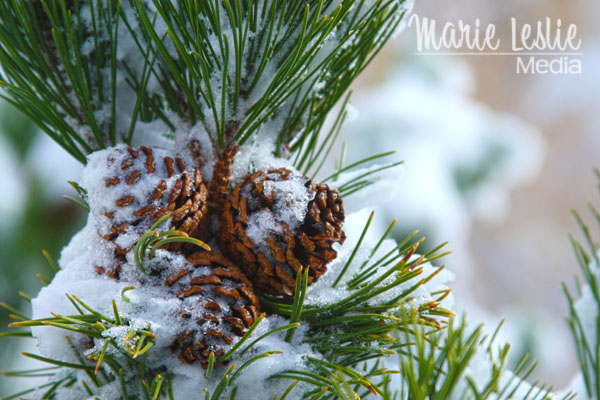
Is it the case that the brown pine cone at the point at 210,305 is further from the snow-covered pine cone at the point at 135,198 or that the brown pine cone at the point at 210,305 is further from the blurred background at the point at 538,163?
the blurred background at the point at 538,163

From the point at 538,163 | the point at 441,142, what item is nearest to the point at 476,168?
the point at 441,142

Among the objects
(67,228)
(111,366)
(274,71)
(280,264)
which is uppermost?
(274,71)

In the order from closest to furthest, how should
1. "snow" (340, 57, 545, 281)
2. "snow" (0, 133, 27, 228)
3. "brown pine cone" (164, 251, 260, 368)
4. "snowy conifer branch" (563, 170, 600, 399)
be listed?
"brown pine cone" (164, 251, 260, 368) < "snowy conifer branch" (563, 170, 600, 399) < "snow" (0, 133, 27, 228) < "snow" (340, 57, 545, 281)

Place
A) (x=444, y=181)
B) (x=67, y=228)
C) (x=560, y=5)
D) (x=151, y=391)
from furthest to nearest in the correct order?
(x=560, y=5) < (x=444, y=181) < (x=67, y=228) < (x=151, y=391)

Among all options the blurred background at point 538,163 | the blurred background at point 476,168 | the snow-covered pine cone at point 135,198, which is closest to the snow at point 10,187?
the blurred background at point 476,168

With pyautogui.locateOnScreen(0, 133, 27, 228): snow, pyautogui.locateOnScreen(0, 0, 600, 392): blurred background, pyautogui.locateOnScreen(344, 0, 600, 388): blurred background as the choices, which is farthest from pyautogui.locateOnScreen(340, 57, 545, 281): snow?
pyautogui.locateOnScreen(0, 133, 27, 228): snow

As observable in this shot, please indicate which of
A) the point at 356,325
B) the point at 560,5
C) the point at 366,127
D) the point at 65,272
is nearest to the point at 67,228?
the point at 65,272

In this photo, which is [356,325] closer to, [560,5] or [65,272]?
[65,272]

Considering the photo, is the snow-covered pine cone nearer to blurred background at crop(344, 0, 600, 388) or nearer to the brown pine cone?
the brown pine cone
